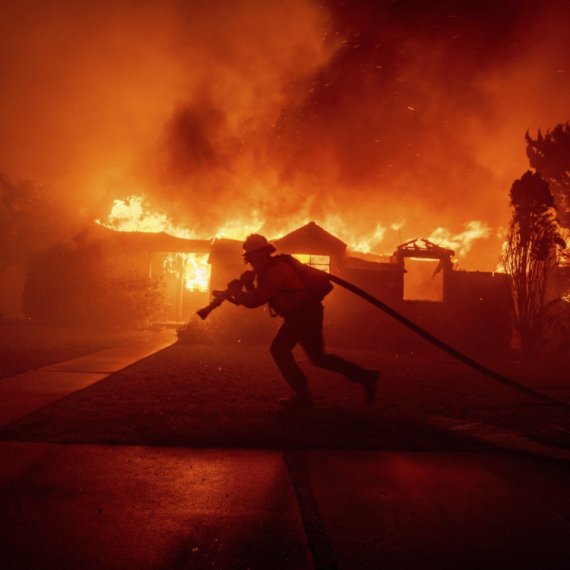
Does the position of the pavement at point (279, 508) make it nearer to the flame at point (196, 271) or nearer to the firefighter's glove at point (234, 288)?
the firefighter's glove at point (234, 288)

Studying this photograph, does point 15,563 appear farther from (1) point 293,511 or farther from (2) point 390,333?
(2) point 390,333

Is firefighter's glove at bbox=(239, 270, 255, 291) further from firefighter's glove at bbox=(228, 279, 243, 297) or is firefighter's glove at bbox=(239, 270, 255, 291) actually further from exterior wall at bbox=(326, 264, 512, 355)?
exterior wall at bbox=(326, 264, 512, 355)

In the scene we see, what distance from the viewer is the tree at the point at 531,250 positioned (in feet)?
34.3

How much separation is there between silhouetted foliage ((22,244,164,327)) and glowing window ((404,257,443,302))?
10959mm

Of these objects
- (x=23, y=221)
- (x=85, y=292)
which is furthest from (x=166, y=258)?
(x=23, y=221)

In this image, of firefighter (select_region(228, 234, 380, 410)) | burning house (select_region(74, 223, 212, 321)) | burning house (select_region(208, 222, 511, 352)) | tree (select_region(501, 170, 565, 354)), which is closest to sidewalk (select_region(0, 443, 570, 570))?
firefighter (select_region(228, 234, 380, 410))

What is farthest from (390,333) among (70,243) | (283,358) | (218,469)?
(70,243)

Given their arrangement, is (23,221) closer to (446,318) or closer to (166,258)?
(166,258)

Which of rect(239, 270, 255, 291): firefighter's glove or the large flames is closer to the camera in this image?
rect(239, 270, 255, 291): firefighter's glove

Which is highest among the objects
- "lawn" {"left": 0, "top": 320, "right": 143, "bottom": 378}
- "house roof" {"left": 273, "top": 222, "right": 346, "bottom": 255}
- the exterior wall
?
"house roof" {"left": 273, "top": 222, "right": 346, "bottom": 255}

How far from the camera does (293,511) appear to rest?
204cm

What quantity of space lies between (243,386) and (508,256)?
8.87 metres

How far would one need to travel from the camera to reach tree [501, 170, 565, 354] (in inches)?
412

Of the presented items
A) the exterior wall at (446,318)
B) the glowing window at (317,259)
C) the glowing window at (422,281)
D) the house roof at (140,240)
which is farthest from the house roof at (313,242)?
the house roof at (140,240)
